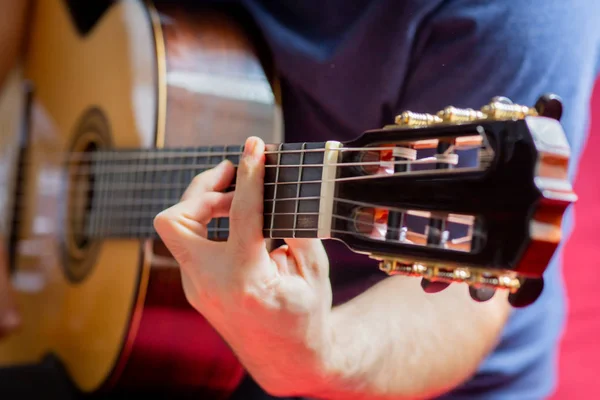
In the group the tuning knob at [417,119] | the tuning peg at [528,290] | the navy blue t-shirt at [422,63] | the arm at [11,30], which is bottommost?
the tuning peg at [528,290]

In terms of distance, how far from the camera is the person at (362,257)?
0.45 m

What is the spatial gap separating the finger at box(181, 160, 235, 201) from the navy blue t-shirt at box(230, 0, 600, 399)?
0.06 meters

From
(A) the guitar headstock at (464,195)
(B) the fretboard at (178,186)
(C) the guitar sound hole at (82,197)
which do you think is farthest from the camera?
(C) the guitar sound hole at (82,197)

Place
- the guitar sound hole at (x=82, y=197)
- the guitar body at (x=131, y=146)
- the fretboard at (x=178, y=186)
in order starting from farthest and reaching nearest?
the guitar sound hole at (x=82, y=197), the guitar body at (x=131, y=146), the fretboard at (x=178, y=186)

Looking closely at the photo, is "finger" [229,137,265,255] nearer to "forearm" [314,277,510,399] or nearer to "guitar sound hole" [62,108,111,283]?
"forearm" [314,277,510,399]

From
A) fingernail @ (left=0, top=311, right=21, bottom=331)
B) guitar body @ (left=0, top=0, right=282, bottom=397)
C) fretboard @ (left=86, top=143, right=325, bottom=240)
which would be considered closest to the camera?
fretboard @ (left=86, top=143, right=325, bottom=240)

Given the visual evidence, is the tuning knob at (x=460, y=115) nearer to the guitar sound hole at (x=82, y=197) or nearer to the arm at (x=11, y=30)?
the guitar sound hole at (x=82, y=197)

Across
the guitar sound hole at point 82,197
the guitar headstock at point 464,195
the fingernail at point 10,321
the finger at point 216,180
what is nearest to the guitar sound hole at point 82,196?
the guitar sound hole at point 82,197

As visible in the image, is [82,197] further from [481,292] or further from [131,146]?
[481,292]

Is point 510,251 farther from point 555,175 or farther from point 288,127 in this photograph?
point 288,127

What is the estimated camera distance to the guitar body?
669 mm

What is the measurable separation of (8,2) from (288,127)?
0.71 meters

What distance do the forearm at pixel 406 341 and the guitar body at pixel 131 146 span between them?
18cm

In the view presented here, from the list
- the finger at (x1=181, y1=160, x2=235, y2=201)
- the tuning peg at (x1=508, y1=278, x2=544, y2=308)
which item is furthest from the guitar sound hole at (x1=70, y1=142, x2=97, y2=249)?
→ the tuning peg at (x1=508, y1=278, x2=544, y2=308)
